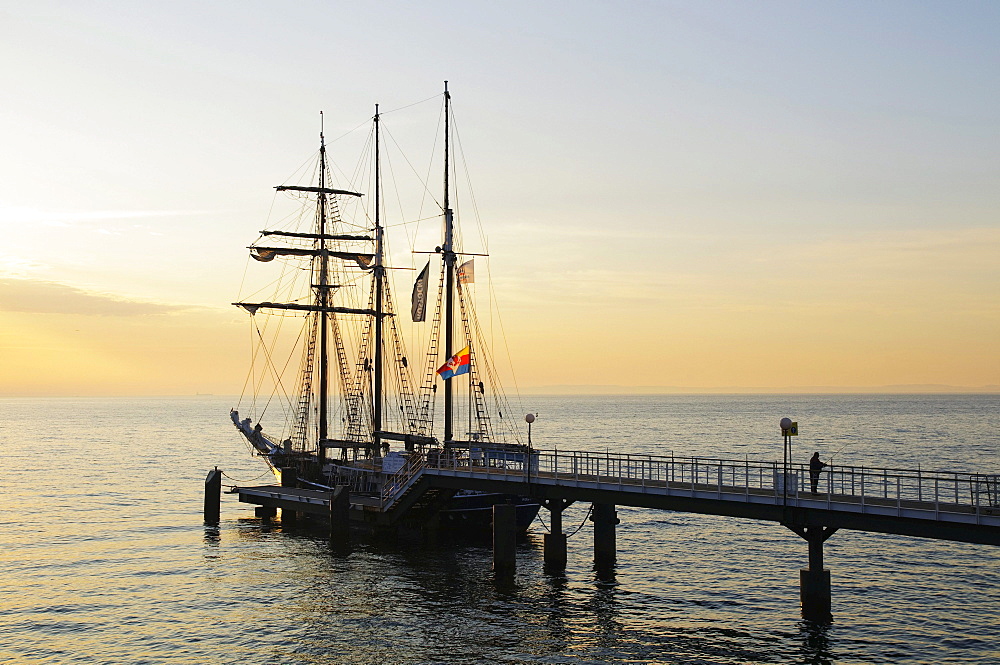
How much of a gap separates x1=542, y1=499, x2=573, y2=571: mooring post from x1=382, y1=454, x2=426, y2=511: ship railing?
7.57m

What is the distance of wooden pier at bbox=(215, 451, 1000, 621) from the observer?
32438 mm

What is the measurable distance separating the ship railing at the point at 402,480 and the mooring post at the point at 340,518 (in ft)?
7.14

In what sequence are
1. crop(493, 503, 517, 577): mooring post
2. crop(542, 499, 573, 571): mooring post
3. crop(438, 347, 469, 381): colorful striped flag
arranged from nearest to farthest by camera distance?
crop(493, 503, 517, 577): mooring post
crop(542, 499, 573, 571): mooring post
crop(438, 347, 469, 381): colorful striped flag

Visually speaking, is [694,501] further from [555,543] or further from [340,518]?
[340,518]

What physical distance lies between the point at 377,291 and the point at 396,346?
5.08 meters

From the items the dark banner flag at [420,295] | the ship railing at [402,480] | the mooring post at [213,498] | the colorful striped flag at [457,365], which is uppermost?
the dark banner flag at [420,295]

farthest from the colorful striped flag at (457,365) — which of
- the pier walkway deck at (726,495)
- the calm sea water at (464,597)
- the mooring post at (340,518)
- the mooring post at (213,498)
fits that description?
the mooring post at (213,498)

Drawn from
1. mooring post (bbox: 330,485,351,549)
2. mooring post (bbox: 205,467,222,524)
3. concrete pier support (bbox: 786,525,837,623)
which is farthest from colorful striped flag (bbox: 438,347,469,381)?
concrete pier support (bbox: 786,525,837,623)

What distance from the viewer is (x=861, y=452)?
127 meters

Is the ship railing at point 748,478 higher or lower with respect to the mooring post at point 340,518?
higher

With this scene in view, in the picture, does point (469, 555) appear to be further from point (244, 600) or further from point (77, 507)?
point (77, 507)

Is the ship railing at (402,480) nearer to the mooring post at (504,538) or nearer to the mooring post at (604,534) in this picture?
the mooring post at (504,538)

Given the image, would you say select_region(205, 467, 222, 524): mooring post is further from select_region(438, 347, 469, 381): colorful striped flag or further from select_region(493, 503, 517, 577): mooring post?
select_region(493, 503, 517, 577): mooring post

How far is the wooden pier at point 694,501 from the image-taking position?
3244 centimetres
